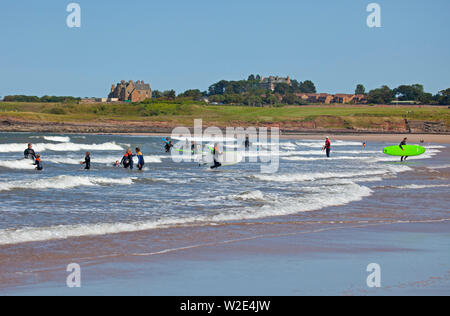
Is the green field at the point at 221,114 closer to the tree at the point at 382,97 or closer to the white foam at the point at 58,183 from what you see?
the tree at the point at 382,97

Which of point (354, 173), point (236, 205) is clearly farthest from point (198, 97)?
point (236, 205)

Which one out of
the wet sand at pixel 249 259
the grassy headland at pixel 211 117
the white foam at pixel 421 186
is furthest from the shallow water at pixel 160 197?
the grassy headland at pixel 211 117

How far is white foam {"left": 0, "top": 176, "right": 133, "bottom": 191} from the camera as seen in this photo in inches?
719

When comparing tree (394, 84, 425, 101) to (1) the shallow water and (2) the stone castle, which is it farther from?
(1) the shallow water

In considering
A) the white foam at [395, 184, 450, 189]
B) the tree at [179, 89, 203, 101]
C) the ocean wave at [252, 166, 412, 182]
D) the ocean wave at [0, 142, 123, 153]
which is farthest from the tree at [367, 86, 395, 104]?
the white foam at [395, 184, 450, 189]

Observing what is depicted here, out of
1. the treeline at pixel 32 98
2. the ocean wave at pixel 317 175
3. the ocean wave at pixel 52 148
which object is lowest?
the ocean wave at pixel 52 148

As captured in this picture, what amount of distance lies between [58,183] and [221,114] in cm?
Result: 11194

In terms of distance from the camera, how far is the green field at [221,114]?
112438 mm

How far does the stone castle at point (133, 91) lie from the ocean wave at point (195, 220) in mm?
161287

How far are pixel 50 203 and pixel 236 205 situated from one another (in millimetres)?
4951

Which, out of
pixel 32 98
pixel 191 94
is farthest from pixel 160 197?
pixel 32 98

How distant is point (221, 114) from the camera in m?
130

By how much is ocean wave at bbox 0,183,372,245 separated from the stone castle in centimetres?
16129
